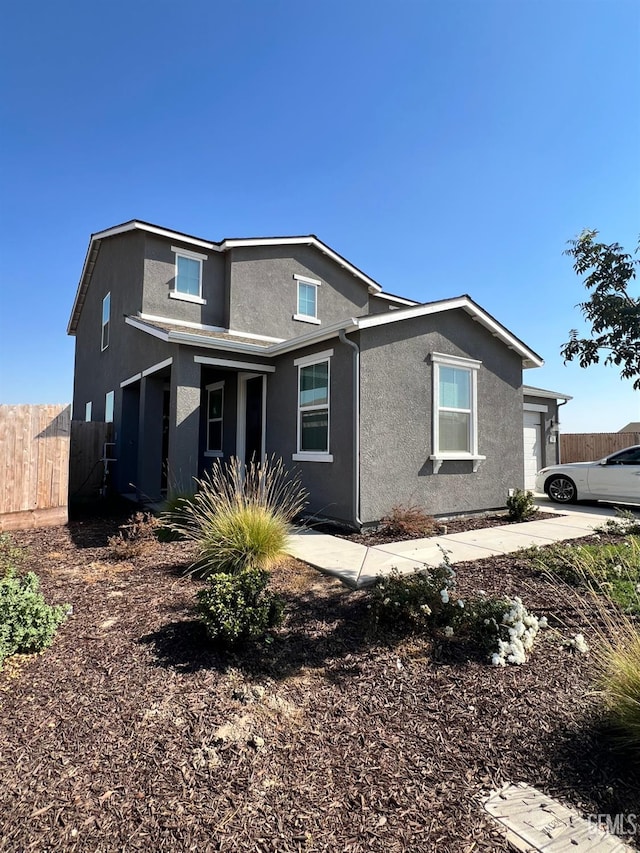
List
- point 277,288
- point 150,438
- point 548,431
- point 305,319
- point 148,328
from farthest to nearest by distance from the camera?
point 548,431 → point 305,319 → point 277,288 → point 150,438 → point 148,328

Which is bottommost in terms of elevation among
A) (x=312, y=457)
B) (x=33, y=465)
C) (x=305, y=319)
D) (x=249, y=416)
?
(x=33, y=465)

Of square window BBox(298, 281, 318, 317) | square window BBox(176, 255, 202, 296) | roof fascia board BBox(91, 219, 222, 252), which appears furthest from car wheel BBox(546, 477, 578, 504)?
roof fascia board BBox(91, 219, 222, 252)

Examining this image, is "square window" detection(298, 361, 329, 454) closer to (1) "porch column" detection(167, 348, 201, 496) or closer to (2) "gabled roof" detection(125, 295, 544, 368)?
(2) "gabled roof" detection(125, 295, 544, 368)

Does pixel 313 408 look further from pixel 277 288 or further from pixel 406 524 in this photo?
pixel 277 288

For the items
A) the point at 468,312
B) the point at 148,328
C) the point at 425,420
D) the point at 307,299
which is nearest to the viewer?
the point at 425,420

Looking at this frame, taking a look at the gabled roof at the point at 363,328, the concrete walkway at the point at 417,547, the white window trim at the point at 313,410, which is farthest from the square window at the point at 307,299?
the concrete walkway at the point at 417,547

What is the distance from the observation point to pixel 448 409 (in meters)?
8.80

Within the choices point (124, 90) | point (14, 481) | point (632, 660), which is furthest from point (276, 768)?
point (124, 90)

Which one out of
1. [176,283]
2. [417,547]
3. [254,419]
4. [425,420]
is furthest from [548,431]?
[176,283]

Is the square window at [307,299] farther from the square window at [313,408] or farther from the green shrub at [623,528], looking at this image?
the green shrub at [623,528]

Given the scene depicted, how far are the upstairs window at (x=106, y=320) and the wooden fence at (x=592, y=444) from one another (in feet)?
56.4

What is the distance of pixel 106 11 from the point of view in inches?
285

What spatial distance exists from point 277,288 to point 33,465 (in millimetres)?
7994

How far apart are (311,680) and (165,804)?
1.29 meters
